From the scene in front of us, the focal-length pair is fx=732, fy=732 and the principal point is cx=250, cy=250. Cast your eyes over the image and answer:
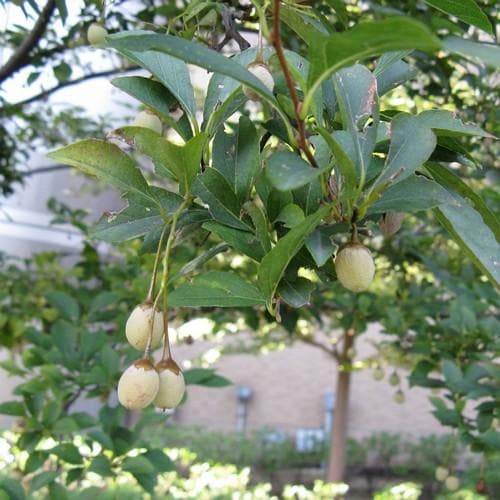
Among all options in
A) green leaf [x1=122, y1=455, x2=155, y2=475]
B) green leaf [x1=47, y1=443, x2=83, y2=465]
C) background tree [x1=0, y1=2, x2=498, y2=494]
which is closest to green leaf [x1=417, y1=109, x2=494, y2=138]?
background tree [x1=0, y1=2, x2=498, y2=494]

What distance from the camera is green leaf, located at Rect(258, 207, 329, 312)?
69cm

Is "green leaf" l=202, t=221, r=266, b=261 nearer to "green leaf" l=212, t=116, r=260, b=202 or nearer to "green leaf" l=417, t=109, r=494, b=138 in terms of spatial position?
"green leaf" l=212, t=116, r=260, b=202

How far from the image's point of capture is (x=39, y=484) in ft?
5.49

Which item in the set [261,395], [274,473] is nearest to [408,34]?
[274,473]

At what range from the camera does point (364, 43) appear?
568 mm

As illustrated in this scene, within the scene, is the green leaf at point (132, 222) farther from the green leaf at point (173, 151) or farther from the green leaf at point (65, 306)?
the green leaf at point (65, 306)

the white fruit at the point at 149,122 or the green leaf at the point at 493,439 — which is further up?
the white fruit at the point at 149,122

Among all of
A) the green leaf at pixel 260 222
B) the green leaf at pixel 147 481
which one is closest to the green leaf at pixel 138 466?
the green leaf at pixel 147 481

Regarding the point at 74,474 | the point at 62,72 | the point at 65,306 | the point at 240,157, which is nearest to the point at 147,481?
the point at 74,474

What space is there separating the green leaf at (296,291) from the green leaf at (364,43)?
22cm

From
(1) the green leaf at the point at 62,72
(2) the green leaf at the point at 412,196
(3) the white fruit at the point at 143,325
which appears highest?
(1) the green leaf at the point at 62,72

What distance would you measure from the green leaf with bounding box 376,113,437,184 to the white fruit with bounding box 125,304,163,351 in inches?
11.2

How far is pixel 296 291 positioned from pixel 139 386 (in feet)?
0.65

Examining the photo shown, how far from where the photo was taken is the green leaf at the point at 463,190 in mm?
819
